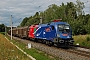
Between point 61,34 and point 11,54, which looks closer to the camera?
point 11,54

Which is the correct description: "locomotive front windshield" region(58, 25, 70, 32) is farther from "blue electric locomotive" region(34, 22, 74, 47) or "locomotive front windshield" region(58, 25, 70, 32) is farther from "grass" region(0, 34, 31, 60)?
"grass" region(0, 34, 31, 60)

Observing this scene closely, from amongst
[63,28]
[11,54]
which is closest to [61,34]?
[63,28]

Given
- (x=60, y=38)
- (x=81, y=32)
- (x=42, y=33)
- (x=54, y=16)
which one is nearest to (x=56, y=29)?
(x=60, y=38)

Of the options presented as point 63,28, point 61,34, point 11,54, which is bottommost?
point 11,54

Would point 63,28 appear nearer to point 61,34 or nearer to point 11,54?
point 61,34

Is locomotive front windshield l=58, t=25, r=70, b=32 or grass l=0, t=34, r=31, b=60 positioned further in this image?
locomotive front windshield l=58, t=25, r=70, b=32

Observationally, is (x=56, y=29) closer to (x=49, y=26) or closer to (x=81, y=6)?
(x=49, y=26)

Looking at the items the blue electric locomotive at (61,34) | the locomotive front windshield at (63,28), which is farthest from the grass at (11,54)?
the locomotive front windshield at (63,28)

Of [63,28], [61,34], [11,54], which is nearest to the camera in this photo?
[11,54]

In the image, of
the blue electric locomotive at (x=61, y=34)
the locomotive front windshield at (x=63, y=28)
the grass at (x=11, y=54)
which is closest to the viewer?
the grass at (x=11, y=54)

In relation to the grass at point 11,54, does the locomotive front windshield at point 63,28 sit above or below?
above

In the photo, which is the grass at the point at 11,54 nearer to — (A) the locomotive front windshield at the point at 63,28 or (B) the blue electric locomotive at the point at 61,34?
(B) the blue electric locomotive at the point at 61,34

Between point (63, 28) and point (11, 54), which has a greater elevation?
point (63, 28)

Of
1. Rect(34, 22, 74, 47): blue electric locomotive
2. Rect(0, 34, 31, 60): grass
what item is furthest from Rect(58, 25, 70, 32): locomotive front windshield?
Rect(0, 34, 31, 60): grass
